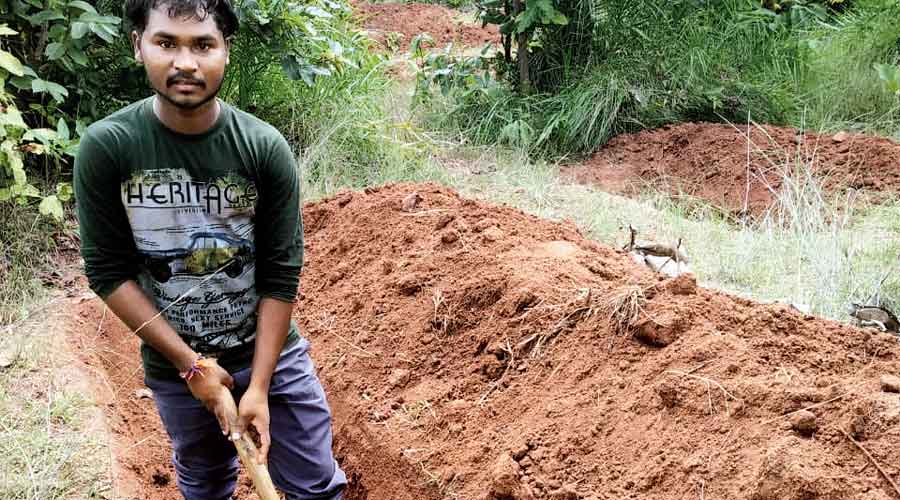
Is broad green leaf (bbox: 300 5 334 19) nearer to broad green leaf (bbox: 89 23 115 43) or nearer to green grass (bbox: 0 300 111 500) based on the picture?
broad green leaf (bbox: 89 23 115 43)

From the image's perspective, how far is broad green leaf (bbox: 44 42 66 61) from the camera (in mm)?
3869

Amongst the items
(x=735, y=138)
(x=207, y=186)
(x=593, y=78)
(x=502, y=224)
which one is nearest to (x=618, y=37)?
(x=593, y=78)

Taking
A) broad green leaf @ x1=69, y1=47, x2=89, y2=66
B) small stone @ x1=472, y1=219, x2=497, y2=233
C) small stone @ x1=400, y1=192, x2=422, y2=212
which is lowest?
small stone @ x1=400, y1=192, x2=422, y2=212

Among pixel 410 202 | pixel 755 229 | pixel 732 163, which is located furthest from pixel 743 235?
pixel 410 202

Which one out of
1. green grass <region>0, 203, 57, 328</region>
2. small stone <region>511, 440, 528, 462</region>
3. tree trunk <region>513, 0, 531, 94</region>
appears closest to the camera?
small stone <region>511, 440, 528, 462</region>

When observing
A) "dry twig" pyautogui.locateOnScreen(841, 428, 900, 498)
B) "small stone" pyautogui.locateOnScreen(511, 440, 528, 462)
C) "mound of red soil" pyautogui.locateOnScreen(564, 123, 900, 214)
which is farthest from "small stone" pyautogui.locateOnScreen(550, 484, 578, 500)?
"mound of red soil" pyautogui.locateOnScreen(564, 123, 900, 214)

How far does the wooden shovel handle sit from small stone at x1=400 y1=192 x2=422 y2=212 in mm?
2131

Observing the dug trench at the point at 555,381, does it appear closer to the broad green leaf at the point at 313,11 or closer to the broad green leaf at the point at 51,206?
the broad green leaf at the point at 51,206

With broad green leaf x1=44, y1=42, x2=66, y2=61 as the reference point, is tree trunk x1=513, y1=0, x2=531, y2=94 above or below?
below

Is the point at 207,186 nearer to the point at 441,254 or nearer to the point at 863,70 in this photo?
the point at 441,254

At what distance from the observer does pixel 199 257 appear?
2.06m

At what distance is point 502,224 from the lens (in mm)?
3713

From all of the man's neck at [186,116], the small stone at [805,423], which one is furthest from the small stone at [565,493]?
the man's neck at [186,116]

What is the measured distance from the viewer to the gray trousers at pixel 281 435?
2.17 m
